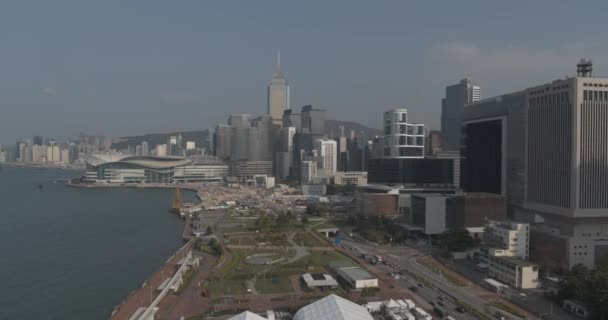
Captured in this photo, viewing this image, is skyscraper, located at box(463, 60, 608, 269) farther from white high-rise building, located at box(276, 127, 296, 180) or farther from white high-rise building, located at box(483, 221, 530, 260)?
white high-rise building, located at box(276, 127, 296, 180)

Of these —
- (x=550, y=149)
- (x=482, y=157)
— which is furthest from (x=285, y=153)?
(x=550, y=149)

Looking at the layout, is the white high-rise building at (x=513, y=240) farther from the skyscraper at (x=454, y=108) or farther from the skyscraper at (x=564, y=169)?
the skyscraper at (x=454, y=108)

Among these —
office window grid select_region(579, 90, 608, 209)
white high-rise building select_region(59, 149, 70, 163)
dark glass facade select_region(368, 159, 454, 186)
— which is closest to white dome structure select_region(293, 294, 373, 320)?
office window grid select_region(579, 90, 608, 209)

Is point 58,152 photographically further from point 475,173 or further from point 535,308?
point 535,308

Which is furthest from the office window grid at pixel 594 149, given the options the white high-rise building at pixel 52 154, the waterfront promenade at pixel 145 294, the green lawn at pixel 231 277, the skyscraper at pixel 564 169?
the white high-rise building at pixel 52 154

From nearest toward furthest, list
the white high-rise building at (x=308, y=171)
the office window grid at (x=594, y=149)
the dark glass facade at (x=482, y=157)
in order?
the office window grid at (x=594, y=149) → the dark glass facade at (x=482, y=157) → the white high-rise building at (x=308, y=171)

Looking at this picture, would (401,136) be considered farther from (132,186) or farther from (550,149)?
(132,186)
